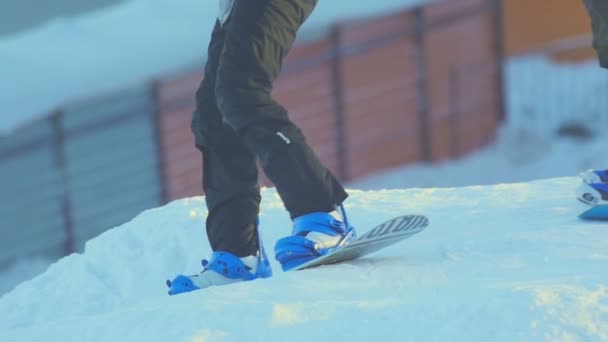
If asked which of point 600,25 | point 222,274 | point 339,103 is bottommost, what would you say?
point 222,274

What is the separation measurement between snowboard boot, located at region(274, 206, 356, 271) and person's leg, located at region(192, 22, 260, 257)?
15 cm

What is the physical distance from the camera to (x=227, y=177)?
12.8ft

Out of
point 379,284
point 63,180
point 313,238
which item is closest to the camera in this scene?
point 379,284

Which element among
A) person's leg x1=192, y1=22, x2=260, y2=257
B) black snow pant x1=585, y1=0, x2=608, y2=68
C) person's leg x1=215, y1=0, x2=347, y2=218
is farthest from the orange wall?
person's leg x1=215, y1=0, x2=347, y2=218

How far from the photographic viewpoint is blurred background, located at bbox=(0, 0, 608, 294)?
29.0 ft

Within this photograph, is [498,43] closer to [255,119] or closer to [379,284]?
[255,119]

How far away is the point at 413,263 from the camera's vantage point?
374 centimetres

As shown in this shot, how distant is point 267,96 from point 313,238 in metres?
0.39

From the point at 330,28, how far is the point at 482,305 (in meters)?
7.52

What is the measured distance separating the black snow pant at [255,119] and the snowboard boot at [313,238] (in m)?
0.03

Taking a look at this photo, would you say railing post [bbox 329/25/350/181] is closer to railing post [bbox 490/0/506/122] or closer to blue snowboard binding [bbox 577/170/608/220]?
railing post [bbox 490/0/506/122]

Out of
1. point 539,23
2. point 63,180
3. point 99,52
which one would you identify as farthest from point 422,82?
point 63,180

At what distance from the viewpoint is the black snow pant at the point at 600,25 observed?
4.01 m

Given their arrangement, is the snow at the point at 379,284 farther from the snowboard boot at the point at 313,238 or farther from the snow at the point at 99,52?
the snow at the point at 99,52
